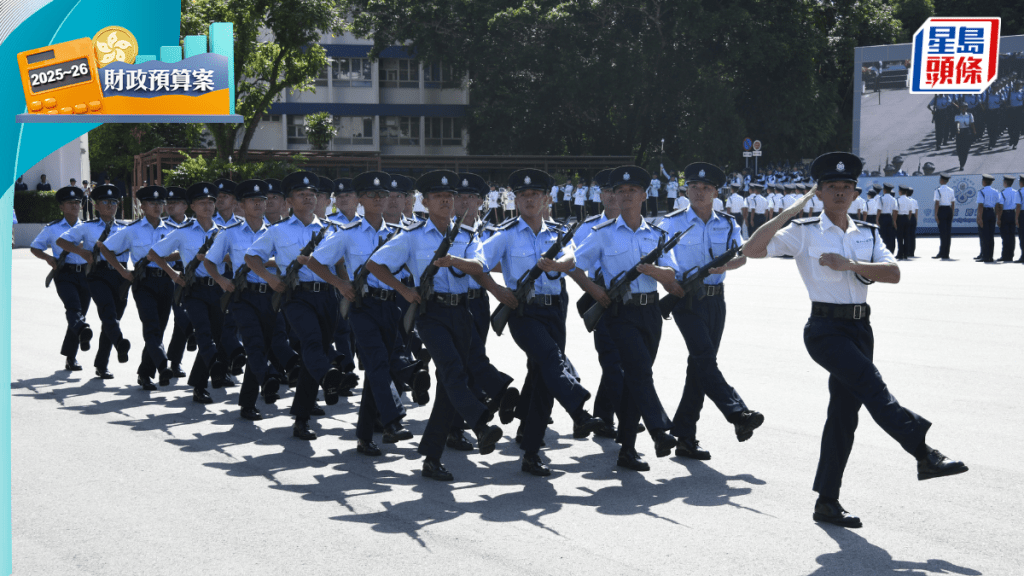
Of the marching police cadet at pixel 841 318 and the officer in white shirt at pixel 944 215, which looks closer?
the marching police cadet at pixel 841 318

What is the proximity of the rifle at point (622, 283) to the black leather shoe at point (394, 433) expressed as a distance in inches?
58.9

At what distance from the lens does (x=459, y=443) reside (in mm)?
7688

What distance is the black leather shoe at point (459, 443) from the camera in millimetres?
7672

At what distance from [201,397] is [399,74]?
54895 millimetres

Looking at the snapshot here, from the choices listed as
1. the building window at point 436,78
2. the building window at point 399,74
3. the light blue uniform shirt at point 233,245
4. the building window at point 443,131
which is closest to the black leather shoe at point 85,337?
the light blue uniform shirt at point 233,245

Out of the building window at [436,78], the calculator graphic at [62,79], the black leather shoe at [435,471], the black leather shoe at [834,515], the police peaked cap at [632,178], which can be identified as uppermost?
the building window at [436,78]

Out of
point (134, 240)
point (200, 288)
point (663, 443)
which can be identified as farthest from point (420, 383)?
point (134, 240)

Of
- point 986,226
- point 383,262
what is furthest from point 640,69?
point 383,262

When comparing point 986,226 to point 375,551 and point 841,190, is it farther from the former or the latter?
point 375,551

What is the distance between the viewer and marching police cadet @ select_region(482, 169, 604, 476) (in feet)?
21.9

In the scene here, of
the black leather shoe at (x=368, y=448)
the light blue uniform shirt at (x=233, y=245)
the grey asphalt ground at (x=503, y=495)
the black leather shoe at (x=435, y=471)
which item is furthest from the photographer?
the light blue uniform shirt at (x=233, y=245)

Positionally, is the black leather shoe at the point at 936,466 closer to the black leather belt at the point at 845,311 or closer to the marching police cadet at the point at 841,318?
the marching police cadet at the point at 841,318

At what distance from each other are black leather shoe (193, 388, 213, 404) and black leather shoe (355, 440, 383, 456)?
255 cm

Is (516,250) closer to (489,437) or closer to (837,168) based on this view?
(489,437)
